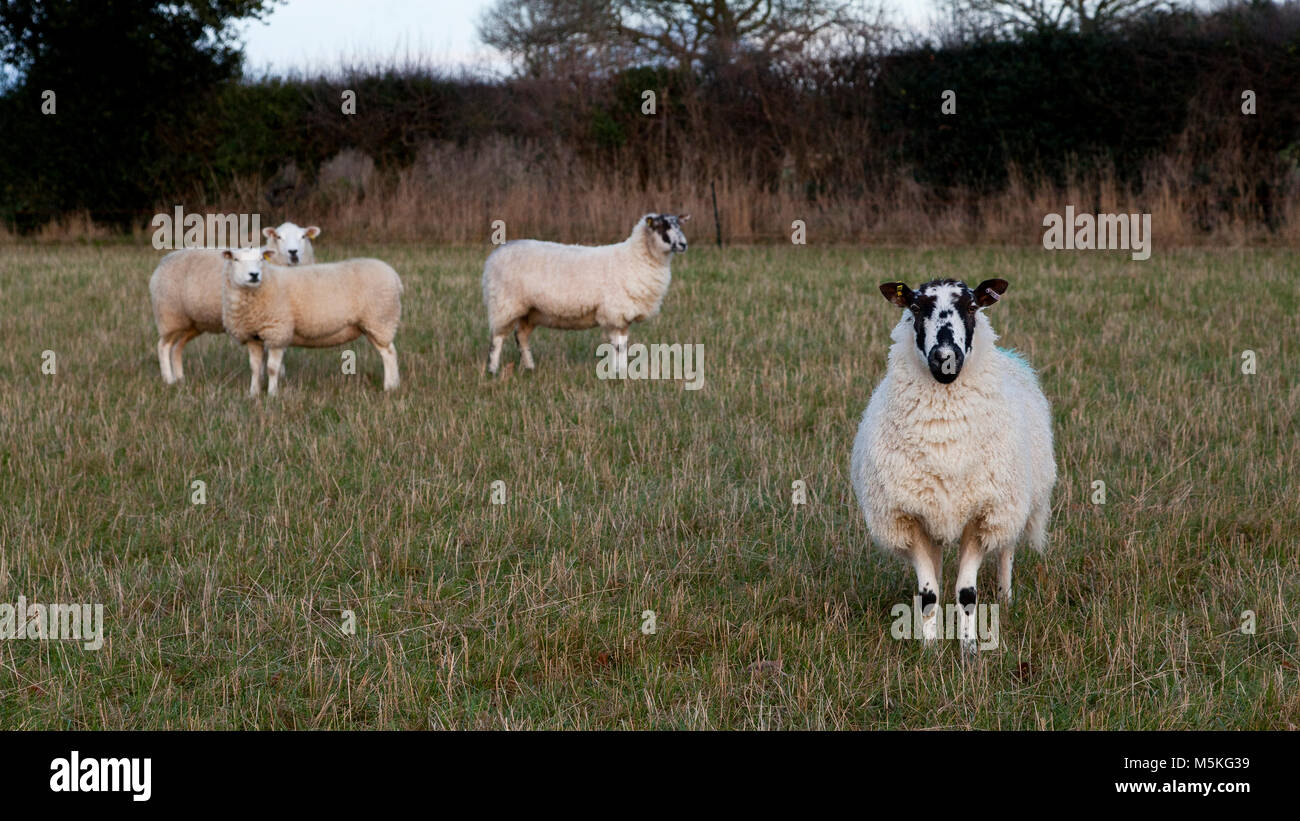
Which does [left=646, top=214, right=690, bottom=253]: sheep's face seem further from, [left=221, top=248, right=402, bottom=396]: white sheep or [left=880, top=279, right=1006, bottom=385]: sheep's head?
[left=880, top=279, right=1006, bottom=385]: sheep's head

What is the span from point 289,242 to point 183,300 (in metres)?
1.31

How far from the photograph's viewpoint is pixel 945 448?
4.21 m

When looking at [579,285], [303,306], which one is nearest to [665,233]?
[579,285]

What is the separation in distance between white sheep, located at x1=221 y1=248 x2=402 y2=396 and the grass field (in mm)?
345

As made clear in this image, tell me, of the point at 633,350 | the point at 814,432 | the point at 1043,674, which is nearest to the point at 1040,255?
the point at 633,350

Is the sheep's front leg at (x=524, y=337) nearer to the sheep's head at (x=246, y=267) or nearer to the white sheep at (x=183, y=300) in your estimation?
the white sheep at (x=183, y=300)

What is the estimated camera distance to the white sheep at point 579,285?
9.31 meters

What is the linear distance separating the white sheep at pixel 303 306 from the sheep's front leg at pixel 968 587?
17.6 feet

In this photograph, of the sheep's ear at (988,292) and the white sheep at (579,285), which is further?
the white sheep at (579,285)

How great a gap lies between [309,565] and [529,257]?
15.8 feet

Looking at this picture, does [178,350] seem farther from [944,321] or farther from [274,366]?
[944,321]

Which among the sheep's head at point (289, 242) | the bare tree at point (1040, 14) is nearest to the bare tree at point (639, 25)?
the bare tree at point (1040, 14)

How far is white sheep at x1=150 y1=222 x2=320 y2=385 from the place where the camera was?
8.88 metres

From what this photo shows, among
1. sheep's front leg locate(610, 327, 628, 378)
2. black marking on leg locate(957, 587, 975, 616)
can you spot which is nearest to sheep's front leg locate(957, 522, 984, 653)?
black marking on leg locate(957, 587, 975, 616)
